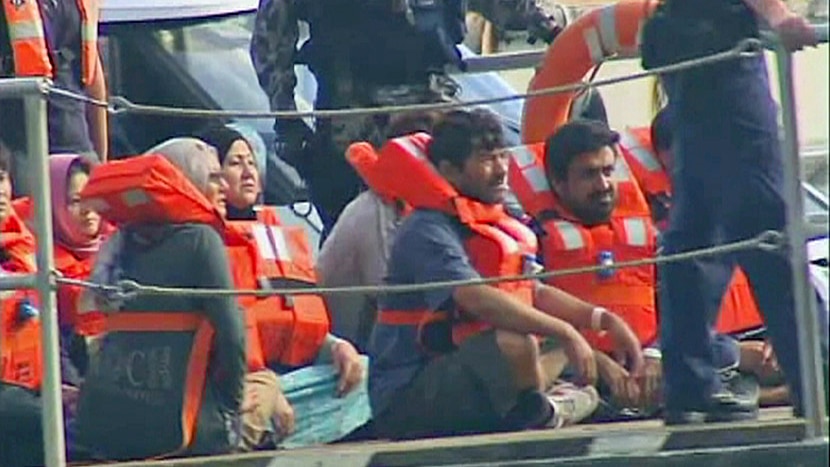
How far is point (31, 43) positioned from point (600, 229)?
4.77 feet

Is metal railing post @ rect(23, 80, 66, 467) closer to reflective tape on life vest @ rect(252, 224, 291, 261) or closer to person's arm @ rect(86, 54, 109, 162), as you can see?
reflective tape on life vest @ rect(252, 224, 291, 261)

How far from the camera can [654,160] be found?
18.5 feet

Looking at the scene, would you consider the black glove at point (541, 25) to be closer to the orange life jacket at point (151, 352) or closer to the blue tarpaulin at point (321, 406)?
the blue tarpaulin at point (321, 406)

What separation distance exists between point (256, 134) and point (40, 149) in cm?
202

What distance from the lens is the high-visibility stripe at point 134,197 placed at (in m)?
5.26

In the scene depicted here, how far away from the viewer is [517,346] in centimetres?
524

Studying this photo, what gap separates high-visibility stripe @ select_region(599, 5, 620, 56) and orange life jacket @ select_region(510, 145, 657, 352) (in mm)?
570

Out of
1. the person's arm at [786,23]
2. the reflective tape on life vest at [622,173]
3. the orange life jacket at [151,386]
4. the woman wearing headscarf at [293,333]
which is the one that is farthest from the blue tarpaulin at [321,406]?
the person's arm at [786,23]

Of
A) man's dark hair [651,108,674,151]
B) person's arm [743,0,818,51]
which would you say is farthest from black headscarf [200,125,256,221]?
person's arm [743,0,818,51]

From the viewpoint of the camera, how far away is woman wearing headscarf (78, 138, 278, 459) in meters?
5.28

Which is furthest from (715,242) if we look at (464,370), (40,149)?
(40,149)

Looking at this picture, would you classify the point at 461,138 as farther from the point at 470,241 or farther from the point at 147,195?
the point at 147,195

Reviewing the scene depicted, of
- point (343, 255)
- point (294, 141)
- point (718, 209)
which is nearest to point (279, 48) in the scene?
point (294, 141)

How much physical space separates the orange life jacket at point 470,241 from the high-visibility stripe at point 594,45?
0.69 metres
